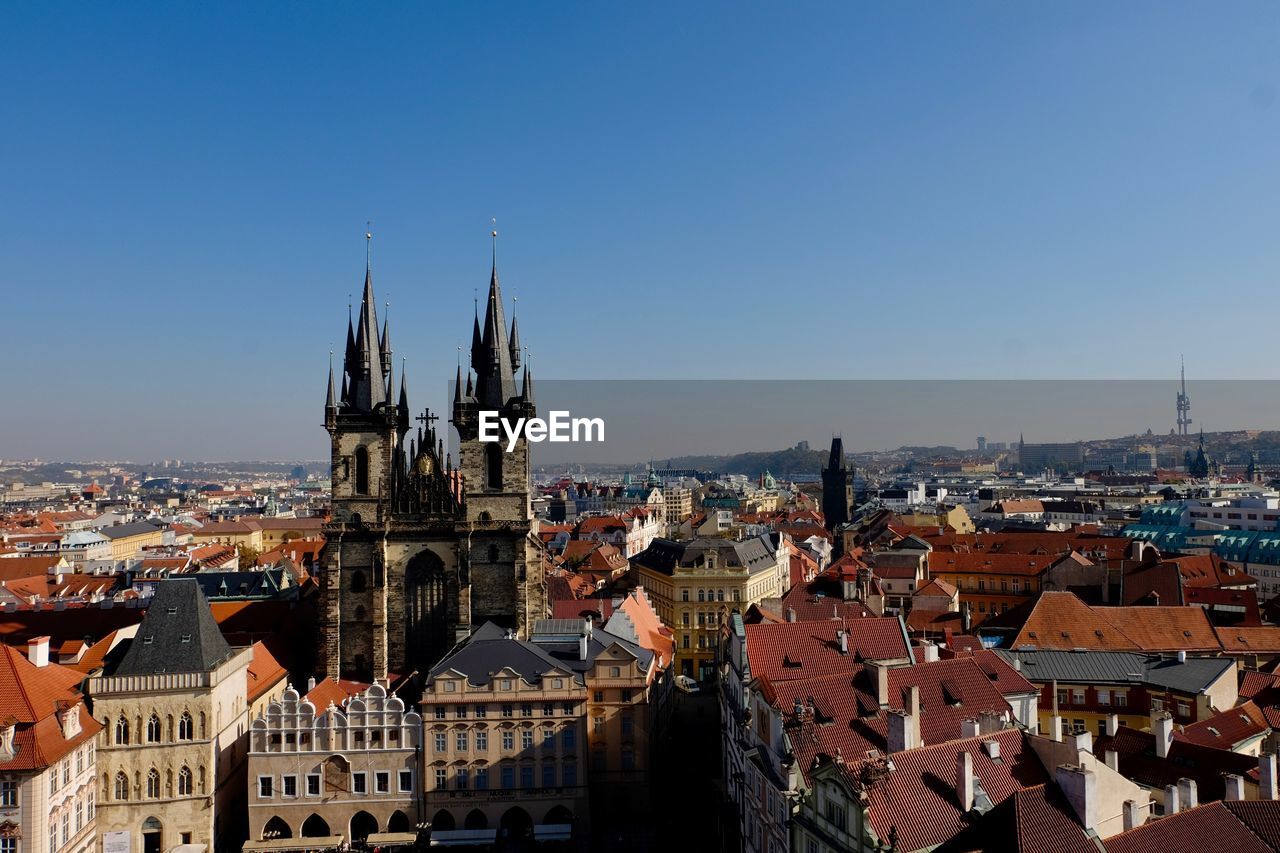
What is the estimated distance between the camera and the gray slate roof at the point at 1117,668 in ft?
174

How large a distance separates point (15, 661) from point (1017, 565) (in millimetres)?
92936

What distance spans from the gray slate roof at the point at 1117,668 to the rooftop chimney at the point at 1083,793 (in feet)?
85.8

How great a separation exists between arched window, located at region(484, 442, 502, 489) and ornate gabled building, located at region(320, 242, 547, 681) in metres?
0.09

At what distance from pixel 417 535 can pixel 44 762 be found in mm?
29472

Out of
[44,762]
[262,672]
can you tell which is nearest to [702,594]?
[262,672]

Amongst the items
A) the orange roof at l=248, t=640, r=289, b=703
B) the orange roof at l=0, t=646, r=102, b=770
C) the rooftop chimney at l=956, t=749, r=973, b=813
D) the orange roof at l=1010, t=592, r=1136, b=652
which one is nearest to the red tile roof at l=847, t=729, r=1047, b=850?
the rooftop chimney at l=956, t=749, r=973, b=813

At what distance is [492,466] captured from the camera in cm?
7181

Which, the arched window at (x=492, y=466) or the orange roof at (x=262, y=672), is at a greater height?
the arched window at (x=492, y=466)

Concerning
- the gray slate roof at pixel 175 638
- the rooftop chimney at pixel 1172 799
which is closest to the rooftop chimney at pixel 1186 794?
the rooftop chimney at pixel 1172 799

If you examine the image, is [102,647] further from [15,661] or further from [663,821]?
[663,821]

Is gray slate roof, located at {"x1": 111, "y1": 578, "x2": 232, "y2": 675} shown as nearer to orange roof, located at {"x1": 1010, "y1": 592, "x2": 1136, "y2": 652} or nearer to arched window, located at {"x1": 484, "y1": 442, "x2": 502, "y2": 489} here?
arched window, located at {"x1": 484, "y1": 442, "x2": 502, "y2": 489}

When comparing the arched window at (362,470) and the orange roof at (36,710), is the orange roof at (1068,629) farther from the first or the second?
the orange roof at (36,710)

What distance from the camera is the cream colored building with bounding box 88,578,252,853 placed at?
5272 centimetres

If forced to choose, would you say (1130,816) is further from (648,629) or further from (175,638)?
(648,629)
